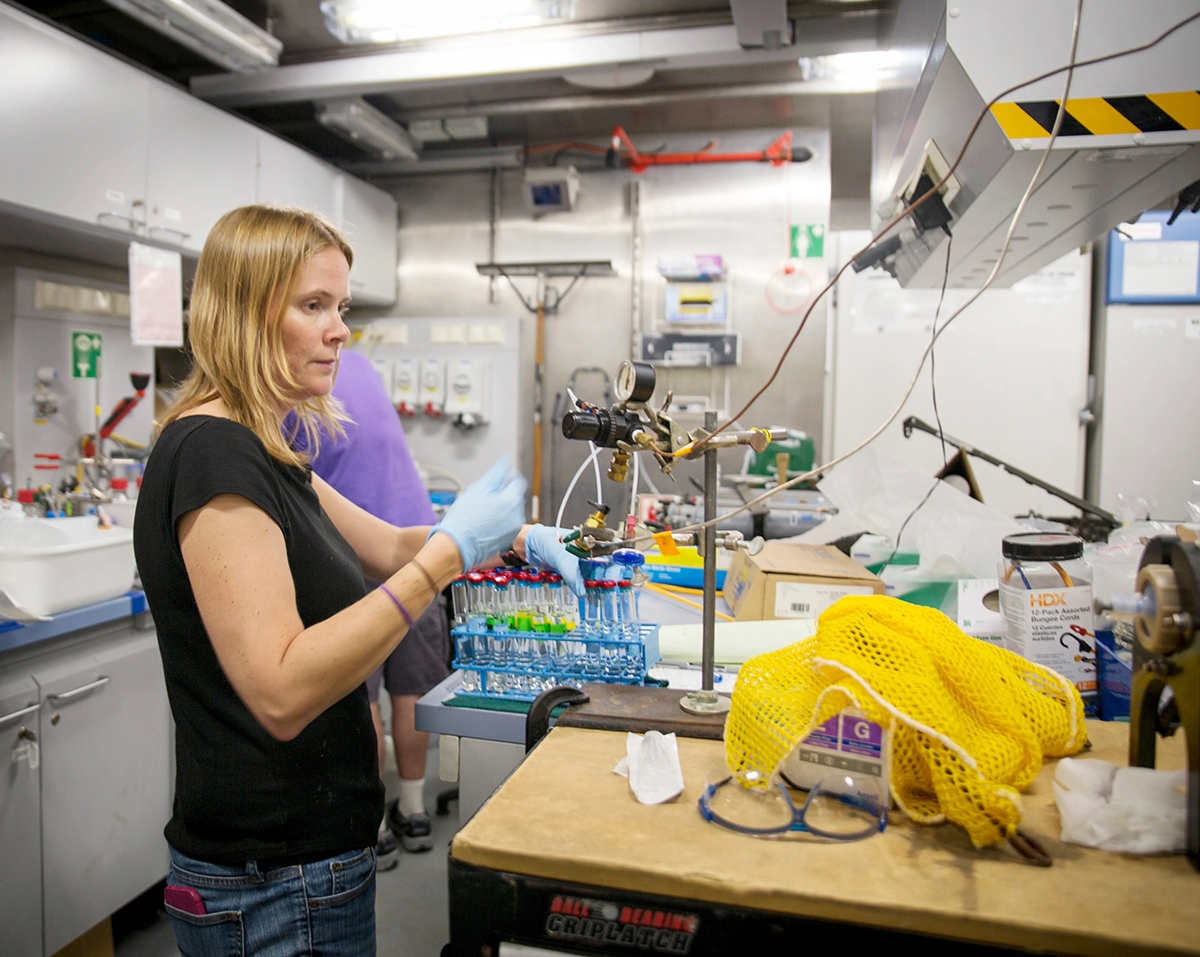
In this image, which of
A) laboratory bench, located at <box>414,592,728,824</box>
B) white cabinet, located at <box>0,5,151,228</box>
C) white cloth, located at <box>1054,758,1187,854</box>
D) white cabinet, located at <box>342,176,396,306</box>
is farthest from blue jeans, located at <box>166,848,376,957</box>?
white cabinet, located at <box>342,176,396,306</box>

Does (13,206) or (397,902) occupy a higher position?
(13,206)

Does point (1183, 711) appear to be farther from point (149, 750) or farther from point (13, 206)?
point (13, 206)

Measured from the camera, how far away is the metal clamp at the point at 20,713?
1.57 meters

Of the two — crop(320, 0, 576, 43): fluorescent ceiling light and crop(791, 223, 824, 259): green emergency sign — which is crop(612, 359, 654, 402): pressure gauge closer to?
crop(320, 0, 576, 43): fluorescent ceiling light

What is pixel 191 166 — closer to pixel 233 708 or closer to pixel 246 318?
pixel 246 318

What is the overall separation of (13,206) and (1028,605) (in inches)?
110

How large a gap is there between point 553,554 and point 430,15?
225 centimetres

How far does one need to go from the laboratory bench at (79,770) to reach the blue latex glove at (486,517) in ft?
3.85

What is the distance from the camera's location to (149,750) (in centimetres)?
196

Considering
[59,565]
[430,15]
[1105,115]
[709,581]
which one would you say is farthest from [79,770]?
[430,15]

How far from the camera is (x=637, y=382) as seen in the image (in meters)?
0.99

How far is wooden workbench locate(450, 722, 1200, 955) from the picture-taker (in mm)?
557

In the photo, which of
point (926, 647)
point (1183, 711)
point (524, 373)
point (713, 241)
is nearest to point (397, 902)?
point (926, 647)

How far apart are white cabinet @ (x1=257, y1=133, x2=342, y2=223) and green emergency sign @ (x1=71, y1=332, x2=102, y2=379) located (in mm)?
883
